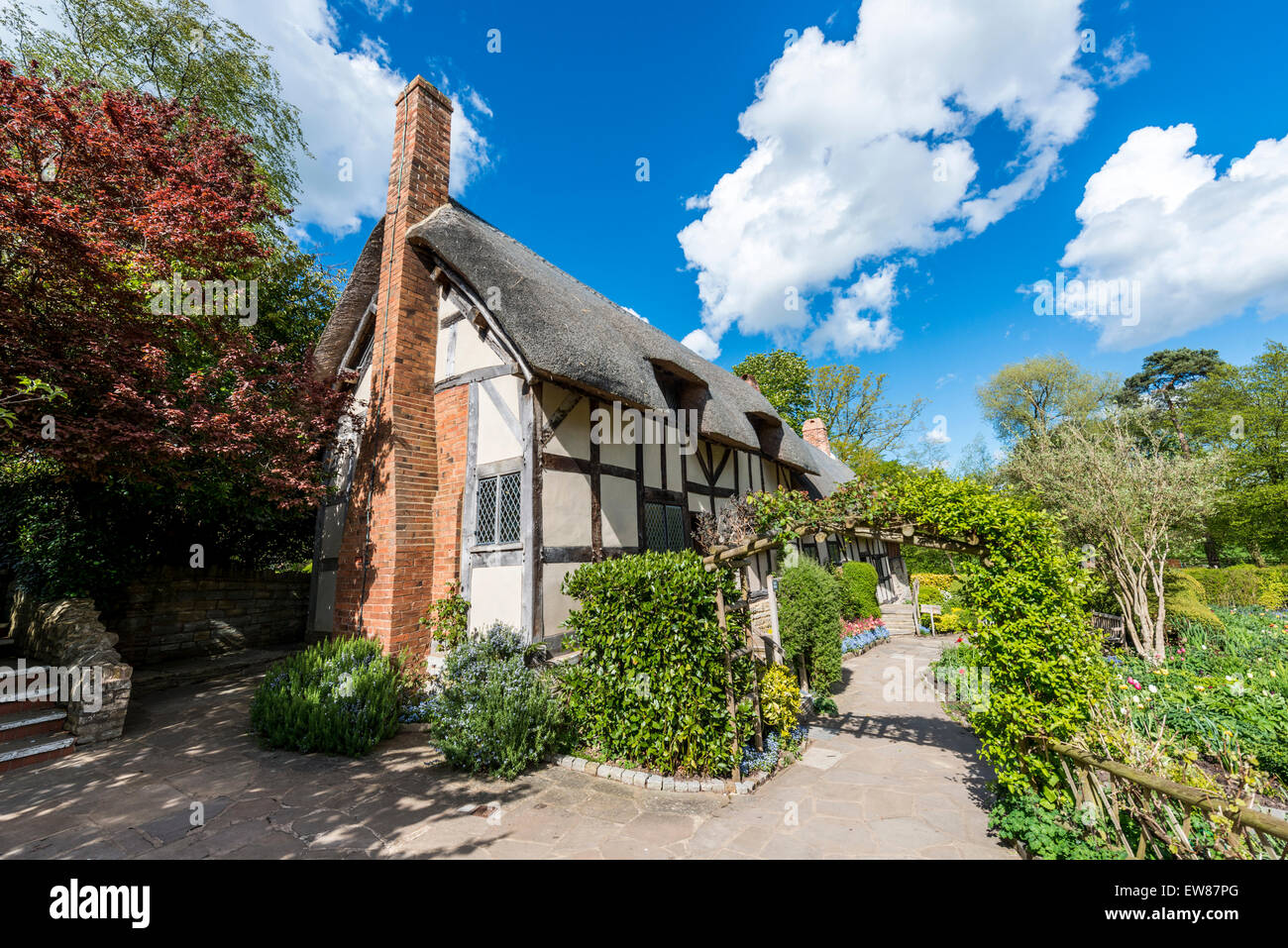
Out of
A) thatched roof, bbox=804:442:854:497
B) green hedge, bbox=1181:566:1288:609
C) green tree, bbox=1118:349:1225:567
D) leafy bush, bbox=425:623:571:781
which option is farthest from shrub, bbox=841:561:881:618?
green tree, bbox=1118:349:1225:567

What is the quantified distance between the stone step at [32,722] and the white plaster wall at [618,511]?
6127 millimetres

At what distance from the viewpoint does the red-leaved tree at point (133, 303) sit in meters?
5.20

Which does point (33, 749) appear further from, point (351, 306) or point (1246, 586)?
point (1246, 586)

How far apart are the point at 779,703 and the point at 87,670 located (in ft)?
24.9

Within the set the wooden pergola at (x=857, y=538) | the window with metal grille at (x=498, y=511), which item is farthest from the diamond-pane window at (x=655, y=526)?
the wooden pergola at (x=857, y=538)

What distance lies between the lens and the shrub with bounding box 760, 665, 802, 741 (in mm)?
5934

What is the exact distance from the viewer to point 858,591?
14.4 metres

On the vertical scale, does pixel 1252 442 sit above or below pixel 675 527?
above

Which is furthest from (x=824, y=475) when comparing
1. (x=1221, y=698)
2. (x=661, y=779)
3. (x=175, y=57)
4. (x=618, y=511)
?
(x=175, y=57)

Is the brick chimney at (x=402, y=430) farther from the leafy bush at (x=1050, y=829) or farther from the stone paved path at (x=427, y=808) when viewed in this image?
the leafy bush at (x=1050, y=829)

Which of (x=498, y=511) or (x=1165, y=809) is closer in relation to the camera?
(x=1165, y=809)

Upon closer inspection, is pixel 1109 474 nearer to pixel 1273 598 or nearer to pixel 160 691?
pixel 1273 598

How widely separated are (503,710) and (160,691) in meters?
6.11
